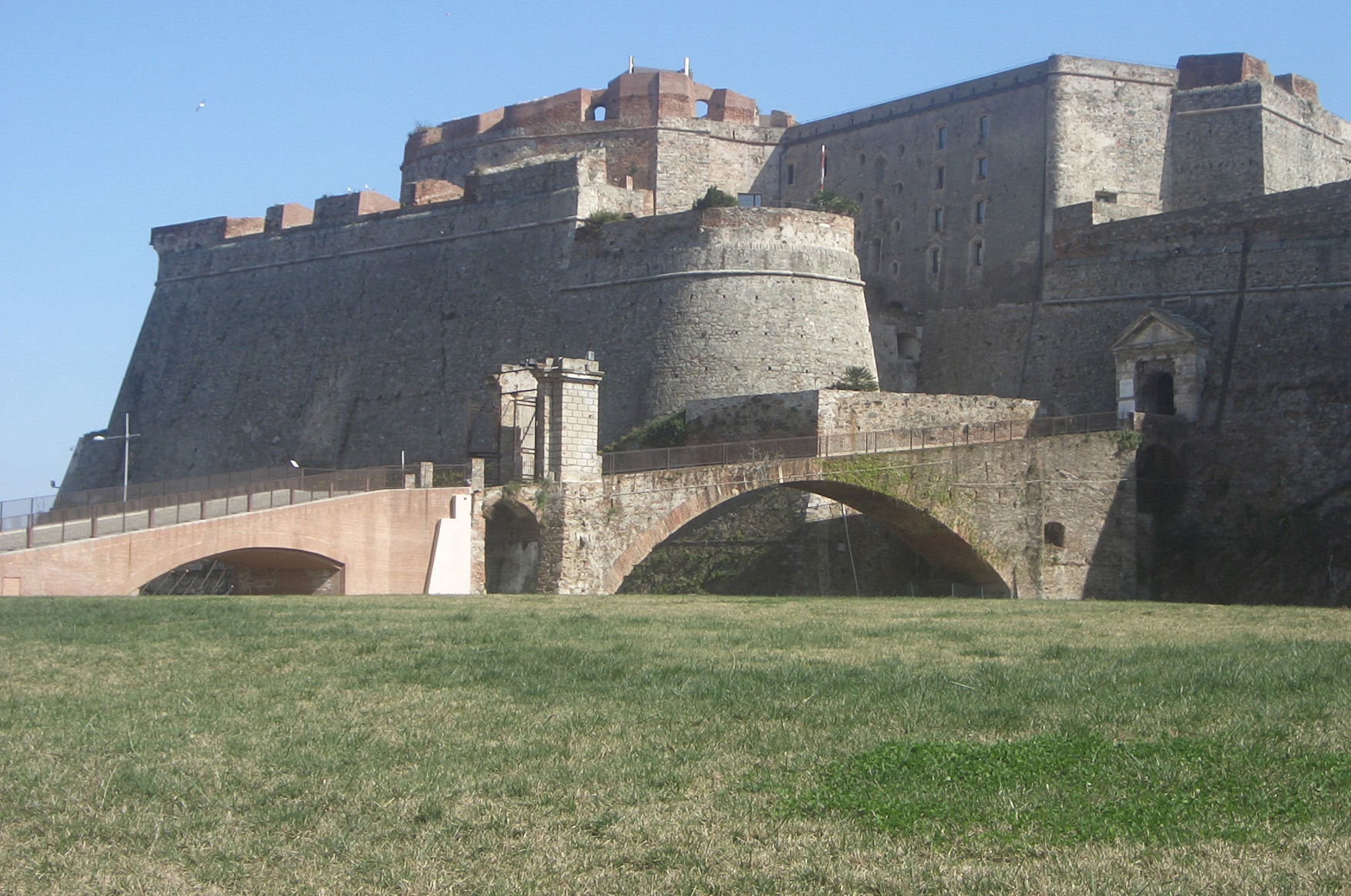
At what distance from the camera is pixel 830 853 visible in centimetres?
715

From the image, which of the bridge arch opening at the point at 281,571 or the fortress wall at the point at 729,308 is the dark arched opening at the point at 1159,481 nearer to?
the fortress wall at the point at 729,308

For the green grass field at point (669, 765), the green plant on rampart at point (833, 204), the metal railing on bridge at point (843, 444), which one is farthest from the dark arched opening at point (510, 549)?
the green plant on rampart at point (833, 204)

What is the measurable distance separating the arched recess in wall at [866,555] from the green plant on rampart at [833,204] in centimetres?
1407

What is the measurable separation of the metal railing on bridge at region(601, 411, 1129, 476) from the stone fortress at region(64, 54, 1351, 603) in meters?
3.17

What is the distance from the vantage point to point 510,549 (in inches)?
1155

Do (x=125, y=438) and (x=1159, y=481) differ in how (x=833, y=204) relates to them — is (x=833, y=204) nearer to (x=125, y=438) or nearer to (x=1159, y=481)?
(x=1159, y=481)

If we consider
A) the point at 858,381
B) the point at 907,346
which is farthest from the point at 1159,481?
the point at 907,346

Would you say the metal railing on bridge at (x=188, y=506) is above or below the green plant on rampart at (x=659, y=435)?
below

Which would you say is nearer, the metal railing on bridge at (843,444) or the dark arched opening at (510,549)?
the dark arched opening at (510,549)

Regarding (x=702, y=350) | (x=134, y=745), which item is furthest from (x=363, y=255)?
(x=134, y=745)

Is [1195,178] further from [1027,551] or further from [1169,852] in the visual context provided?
[1169,852]

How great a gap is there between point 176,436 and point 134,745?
4356 centimetres

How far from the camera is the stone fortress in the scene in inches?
1366

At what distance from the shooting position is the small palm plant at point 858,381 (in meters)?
38.3
